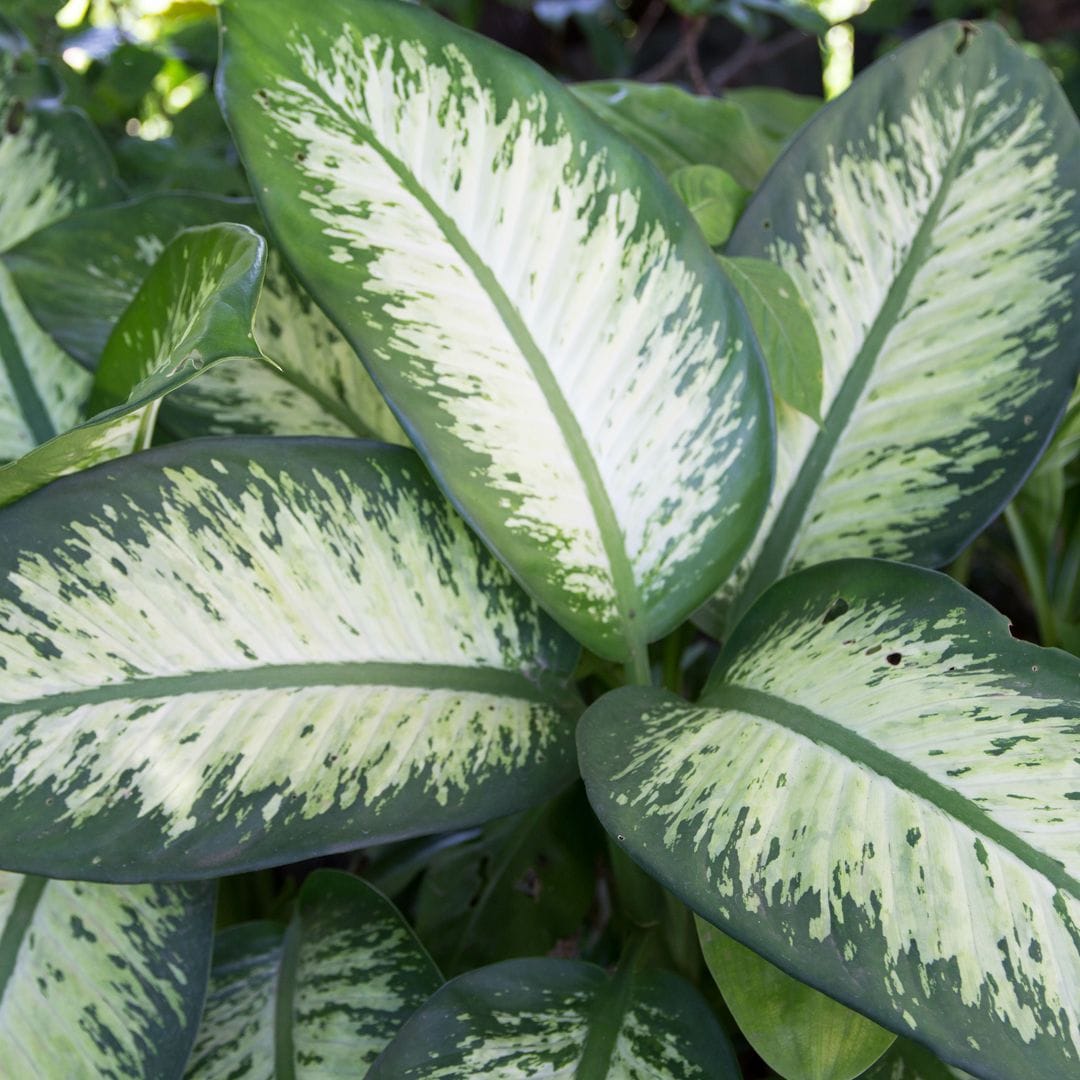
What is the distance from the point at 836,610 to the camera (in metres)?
0.50

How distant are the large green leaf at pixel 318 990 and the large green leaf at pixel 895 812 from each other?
0.19 metres

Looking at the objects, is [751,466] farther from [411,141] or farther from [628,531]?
[411,141]

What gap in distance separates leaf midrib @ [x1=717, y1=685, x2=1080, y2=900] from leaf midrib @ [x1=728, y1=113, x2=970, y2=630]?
0.14 m

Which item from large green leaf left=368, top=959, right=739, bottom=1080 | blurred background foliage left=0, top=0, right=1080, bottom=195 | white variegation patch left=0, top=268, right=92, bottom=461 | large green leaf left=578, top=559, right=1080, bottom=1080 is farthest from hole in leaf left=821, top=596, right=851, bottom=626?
blurred background foliage left=0, top=0, right=1080, bottom=195

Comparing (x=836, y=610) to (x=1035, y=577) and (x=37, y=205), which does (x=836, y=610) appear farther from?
(x=37, y=205)

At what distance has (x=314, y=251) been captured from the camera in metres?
0.47

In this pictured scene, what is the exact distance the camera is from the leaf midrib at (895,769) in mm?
366

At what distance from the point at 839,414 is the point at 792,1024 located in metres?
0.35

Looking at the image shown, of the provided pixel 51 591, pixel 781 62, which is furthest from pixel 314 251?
pixel 781 62

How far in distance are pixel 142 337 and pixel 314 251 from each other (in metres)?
0.13

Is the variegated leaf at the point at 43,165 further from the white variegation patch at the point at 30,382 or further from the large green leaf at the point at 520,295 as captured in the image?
the large green leaf at the point at 520,295

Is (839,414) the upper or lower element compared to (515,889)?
upper

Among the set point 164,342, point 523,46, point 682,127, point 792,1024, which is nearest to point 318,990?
point 792,1024

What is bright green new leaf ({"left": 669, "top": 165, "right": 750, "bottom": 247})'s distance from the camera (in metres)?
0.62
